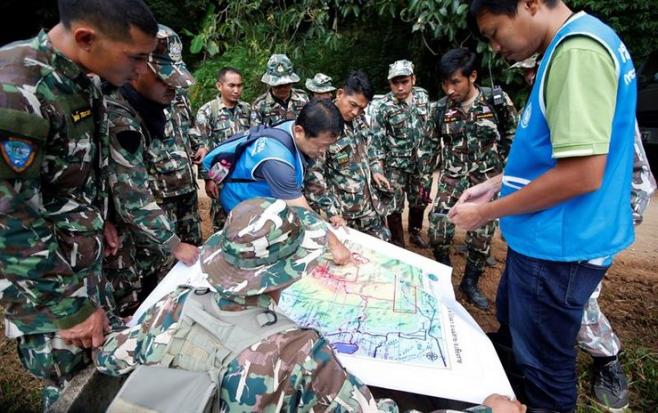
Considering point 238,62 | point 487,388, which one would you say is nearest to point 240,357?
point 487,388

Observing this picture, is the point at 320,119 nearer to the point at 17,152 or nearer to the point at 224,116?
the point at 17,152

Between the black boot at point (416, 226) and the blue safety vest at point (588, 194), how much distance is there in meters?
2.78

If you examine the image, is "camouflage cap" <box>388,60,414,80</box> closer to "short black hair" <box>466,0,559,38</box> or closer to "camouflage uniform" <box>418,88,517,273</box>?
"camouflage uniform" <box>418,88,517,273</box>

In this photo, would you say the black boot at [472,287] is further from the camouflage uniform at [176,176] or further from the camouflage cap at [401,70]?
the camouflage uniform at [176,176]

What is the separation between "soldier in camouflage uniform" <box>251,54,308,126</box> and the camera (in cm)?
405

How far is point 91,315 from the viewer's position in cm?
132

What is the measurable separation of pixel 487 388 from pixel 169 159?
224cm

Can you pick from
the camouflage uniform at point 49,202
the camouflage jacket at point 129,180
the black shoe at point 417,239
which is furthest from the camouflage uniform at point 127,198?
the black shoe at point 417,239

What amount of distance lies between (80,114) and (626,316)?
3320 mm

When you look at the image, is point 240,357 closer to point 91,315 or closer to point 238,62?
point 91,315

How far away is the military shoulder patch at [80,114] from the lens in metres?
1.30

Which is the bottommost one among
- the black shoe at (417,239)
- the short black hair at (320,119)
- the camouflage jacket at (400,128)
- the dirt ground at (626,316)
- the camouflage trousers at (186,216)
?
the black shoe at (417,239)

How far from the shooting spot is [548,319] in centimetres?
145

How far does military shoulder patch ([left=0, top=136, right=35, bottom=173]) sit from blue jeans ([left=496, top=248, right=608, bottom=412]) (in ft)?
5.08
